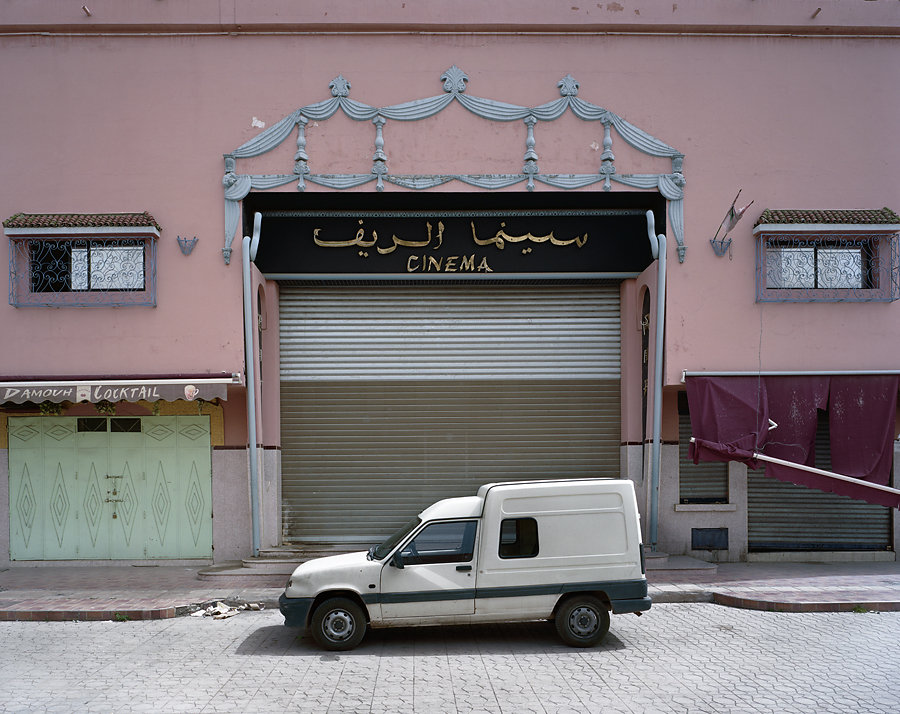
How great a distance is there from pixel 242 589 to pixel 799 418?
30.5 feet

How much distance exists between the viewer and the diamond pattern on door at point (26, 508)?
13.4m

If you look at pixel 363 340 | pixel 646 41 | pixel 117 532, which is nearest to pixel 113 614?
pixel 117 532

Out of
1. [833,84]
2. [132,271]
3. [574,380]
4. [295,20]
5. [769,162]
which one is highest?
[295,20]

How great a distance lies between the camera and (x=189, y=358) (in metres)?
12.8

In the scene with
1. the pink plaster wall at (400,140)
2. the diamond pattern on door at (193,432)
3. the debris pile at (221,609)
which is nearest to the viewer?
the debris pile at (221,609)

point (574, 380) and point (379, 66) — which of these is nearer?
point (379, 66)

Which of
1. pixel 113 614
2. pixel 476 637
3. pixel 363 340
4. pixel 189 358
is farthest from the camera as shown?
pixel 363 340

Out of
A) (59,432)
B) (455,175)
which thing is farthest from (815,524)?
(59,432)

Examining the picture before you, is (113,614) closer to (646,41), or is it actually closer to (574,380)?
(574,380)

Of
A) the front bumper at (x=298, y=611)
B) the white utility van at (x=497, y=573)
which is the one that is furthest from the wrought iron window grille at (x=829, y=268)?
the front bumper at (x=298, y=611)

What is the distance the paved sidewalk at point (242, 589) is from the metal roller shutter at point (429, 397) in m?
2.49

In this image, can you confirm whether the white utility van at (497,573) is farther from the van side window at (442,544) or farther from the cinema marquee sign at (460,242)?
the cinema marquee sign at (460,242)

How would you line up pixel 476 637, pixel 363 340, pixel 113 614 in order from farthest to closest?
pixel 363 340 → pixel 113 614 → pixel 476 637

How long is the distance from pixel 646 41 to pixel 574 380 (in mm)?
6020
